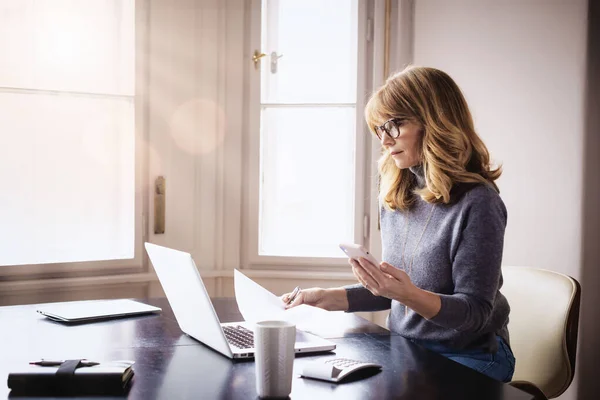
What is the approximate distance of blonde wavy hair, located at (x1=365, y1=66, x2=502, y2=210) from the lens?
5.83 ft

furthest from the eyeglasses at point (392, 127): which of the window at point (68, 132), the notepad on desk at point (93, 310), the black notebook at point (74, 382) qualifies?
the window at point (68, 132)

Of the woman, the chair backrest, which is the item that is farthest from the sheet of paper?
the chair backrest

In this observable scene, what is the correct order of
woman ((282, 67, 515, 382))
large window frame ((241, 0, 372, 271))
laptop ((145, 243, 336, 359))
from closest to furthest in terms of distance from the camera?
laptop ((145, 243, 336, 359)) → woman ((282, 67, 515, 382)) → large window frame ((241, 0, 372, 271))

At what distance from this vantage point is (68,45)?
2719mm

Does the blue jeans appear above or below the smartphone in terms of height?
below

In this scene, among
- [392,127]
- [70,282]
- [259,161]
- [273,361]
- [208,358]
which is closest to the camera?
[273,361]

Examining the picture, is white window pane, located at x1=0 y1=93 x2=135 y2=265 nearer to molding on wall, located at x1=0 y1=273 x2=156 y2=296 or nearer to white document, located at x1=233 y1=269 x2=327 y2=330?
molding on wall, located at x1=0 y1=273 x2=156 y2=296

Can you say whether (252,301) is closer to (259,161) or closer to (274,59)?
(259,161)

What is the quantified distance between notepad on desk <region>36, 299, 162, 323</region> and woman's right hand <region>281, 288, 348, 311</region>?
44 cm

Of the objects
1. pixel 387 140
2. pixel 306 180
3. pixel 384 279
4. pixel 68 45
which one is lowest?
pixel 384 279

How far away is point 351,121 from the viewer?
3027 millimetres

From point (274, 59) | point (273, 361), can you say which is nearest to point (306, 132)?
point (274, 59)

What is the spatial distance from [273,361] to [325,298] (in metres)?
0.78

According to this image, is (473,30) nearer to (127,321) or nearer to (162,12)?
(162,12)
